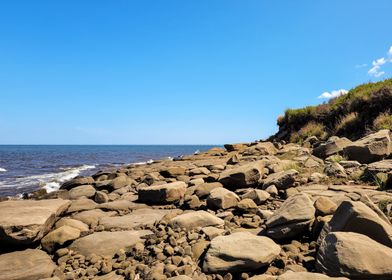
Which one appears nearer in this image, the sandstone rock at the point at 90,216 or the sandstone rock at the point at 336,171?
the sandstone rock at the point at 90,216

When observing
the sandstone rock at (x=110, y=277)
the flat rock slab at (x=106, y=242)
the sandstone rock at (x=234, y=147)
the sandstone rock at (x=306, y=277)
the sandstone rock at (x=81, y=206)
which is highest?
the sandstone rock at (x=234, y=147)

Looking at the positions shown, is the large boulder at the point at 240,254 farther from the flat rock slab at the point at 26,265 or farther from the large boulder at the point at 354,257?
the flat rock slab at the point at 26,265

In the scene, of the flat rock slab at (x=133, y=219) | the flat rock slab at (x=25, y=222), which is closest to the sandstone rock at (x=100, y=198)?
the flat rock slab at (x=133, y=219)

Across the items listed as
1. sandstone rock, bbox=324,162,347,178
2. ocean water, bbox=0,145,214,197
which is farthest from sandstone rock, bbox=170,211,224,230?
ocean water, bbox=0,145,214,197

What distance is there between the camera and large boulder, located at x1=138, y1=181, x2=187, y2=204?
663 cm

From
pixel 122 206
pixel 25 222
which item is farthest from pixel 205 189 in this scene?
pixel 25 222

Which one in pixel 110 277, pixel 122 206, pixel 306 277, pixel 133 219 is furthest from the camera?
pixel 122 206

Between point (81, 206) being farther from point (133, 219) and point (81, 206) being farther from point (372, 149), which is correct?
point (372, 149)

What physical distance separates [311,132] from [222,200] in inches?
432

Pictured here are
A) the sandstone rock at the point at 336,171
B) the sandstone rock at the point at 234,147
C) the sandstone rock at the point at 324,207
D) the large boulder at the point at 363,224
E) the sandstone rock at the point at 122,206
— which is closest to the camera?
the large boulder at the point at 363,224

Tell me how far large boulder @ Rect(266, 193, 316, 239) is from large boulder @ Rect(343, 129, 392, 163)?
A: 150 inches

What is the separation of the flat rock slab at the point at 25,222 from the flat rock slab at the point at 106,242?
590mm

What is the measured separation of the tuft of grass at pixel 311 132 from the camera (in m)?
14.4

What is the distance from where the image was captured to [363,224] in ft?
11.1
